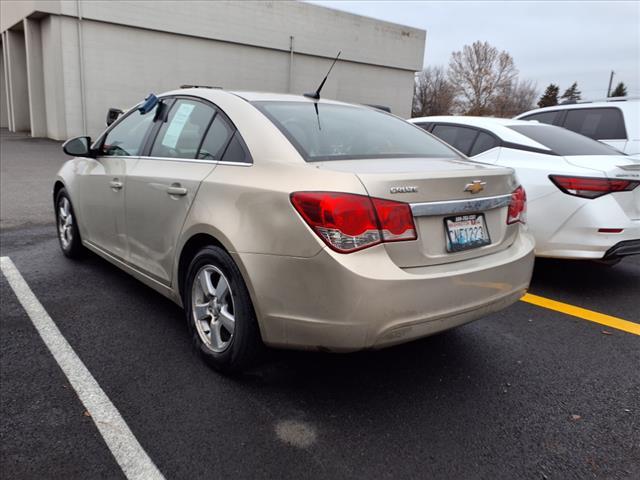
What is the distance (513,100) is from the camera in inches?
2379

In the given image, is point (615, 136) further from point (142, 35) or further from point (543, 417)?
point (142, 35)

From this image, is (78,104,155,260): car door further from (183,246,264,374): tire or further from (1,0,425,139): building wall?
(1,0,425,139): building wall

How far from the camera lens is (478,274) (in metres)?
2.56

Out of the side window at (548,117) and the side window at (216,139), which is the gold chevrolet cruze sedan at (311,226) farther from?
the side window at (548,117)

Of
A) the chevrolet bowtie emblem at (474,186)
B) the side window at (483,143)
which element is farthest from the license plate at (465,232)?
the side window at (483,143)

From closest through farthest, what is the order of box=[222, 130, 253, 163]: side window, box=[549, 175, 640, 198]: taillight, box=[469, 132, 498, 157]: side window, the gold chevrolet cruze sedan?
1. the gold chevrolet cruze sedan
2. box=[222, 130, 253, 163]: side window
3. box=[549, 175, 640, 198]: taillight
4. box=[469, 132, 498, 157]: side window

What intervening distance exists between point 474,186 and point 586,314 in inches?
81.8

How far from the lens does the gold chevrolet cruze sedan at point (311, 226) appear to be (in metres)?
2.25

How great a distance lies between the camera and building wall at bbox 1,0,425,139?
59.8 feet

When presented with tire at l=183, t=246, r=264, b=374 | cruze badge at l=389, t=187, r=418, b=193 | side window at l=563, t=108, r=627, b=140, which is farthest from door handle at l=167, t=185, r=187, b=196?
side window at l=563, t=108, r=627, b=140

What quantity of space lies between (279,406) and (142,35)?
66.9 feet

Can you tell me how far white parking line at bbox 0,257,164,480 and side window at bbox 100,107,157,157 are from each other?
1307 mm

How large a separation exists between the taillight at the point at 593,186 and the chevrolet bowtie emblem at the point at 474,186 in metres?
1.93

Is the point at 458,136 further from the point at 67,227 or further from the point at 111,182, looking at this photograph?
the point at 67,227
